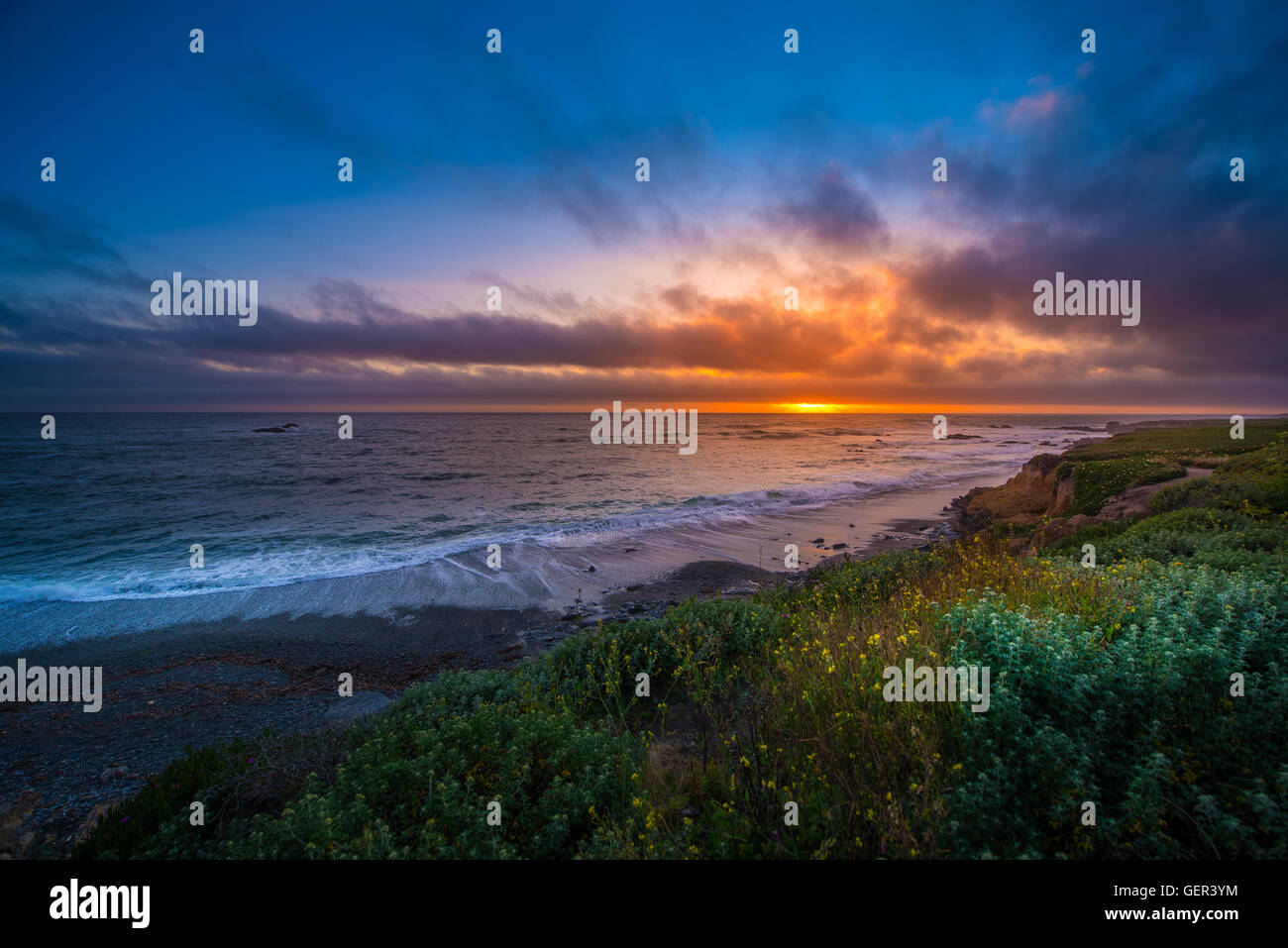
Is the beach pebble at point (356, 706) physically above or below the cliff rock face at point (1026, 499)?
below

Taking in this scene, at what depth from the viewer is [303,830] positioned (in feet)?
11.9

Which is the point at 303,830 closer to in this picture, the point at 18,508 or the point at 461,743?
the point at 461,743

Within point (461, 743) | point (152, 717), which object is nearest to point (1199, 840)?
point (461, 743)

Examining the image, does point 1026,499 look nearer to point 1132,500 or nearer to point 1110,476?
point 1110,476

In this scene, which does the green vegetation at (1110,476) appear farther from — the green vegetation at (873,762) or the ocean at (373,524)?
the green vegetation at (873,762)

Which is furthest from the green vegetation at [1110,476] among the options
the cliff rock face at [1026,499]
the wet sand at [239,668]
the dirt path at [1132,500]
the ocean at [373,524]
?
the wet sand at [239,668]

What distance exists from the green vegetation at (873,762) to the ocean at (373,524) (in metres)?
9.65

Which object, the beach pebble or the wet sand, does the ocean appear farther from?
the beach pebble

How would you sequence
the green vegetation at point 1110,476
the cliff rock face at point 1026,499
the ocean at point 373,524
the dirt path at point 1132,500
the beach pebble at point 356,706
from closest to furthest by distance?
the beach pebble at point 356,706, the dirt path at point 1132,500, the ocean at point 373,524, the green vegetation at point 1110,476, the cliff rock face at point 1026,499

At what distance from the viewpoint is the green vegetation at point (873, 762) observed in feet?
9.80

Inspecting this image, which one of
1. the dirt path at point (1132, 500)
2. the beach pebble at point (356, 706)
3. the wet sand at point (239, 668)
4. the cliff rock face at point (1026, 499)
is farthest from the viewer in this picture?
the cliff rock face at point (1026, 499)

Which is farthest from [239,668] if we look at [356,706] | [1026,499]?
[1026,499]

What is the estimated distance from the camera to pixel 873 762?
3875mm

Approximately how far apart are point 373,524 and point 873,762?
80.5ft
